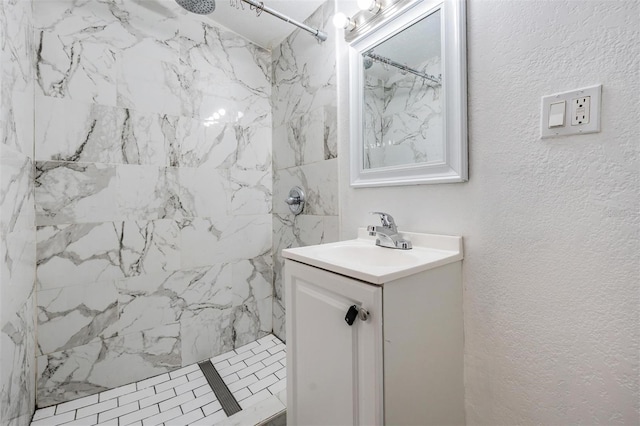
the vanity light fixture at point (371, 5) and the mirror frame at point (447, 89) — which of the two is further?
the vanity light fixture at point (371, 5)

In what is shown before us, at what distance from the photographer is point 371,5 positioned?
46.8 inches

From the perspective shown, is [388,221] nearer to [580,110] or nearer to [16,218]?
[580,110]

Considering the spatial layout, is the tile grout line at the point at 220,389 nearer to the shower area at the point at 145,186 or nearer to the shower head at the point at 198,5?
the shower area at the point at 145,186

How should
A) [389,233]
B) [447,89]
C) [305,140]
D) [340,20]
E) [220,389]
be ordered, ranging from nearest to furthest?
[447,89] → [389,233] → [340,20] → [220,389] → [305,140]

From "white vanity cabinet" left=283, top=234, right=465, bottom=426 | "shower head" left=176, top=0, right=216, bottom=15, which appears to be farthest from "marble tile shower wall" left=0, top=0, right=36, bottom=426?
"white vanity cabinet" left=283, top=234, right=465, bottom=426

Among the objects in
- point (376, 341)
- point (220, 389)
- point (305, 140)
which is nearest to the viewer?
point (376, 341)

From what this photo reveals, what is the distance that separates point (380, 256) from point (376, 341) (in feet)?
1.49

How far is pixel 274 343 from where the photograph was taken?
6.24ft

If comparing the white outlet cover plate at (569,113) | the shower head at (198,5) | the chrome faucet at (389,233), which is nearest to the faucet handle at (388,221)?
the chrome faucet at (389,233)

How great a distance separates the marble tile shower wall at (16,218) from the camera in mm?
931

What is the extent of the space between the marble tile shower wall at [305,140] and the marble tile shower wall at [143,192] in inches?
4.3

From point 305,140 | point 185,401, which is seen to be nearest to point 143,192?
point 305,140

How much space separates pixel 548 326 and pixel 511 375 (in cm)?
20

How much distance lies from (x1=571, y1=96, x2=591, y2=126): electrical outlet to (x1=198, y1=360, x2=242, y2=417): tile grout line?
5.47 feet
